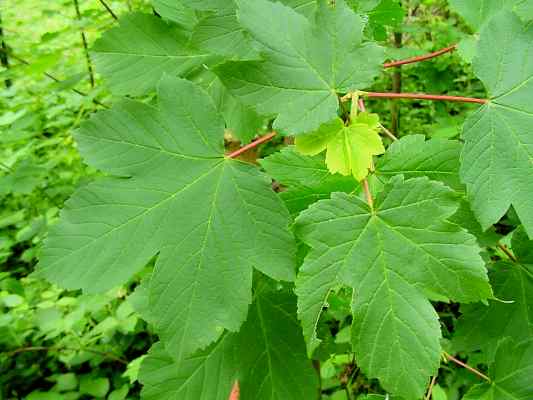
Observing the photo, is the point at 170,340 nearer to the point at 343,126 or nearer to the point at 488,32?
the point at 343,126

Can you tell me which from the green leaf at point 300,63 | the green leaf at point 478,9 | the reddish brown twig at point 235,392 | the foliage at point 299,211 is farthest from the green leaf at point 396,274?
the green leaf at point 478,9

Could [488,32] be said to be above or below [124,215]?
above

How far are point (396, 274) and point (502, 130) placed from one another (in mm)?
272

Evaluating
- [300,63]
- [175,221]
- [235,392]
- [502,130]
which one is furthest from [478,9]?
[235,392]

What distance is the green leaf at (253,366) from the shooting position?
Result: 769mm

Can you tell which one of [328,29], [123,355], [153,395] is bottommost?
[123,355]

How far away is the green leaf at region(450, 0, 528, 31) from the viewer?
32.3 inches

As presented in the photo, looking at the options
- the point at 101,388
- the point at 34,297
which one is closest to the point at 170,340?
the point at 101,388

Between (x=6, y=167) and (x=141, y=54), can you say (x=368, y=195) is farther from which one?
(x=6, y=167)

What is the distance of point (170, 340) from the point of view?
641mm

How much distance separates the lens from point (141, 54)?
905 millimetres

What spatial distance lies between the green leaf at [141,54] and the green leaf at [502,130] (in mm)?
482

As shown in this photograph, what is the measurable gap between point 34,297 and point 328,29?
215 cm

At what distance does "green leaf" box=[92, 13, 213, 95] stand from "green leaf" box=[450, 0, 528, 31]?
1.50 feet
